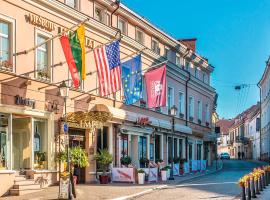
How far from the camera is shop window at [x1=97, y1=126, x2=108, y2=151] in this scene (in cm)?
2768

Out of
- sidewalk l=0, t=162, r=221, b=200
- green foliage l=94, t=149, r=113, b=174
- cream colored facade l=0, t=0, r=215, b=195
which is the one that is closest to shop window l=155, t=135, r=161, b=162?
cream colored facade l=0, t=0, r=215, b=195

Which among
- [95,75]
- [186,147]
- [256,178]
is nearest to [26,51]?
[95,75]

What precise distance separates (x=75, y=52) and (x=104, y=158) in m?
7.02

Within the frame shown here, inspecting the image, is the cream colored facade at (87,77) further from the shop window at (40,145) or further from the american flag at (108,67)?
the american flag at (108,67)

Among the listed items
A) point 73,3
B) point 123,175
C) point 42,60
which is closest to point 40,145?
point 42,60

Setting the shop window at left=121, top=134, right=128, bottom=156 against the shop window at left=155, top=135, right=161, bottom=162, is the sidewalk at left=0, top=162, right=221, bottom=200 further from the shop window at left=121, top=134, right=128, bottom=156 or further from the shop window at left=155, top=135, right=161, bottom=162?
the shop window at left=155, top=135, right=161, bottom=162

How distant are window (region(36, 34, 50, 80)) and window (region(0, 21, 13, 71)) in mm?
2000

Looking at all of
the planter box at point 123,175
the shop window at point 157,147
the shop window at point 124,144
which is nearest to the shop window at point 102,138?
the planter box at point 123,175

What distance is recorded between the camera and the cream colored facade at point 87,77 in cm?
2055

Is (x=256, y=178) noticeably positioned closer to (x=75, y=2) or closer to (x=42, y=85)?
(x=42, y=85)

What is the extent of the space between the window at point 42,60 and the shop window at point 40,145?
2017 mm

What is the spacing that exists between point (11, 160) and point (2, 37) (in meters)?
4.73

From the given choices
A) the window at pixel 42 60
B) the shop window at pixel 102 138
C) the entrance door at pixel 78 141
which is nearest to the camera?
the window at pixel 42 60

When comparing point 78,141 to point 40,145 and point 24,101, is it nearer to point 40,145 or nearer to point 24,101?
point 40,145
